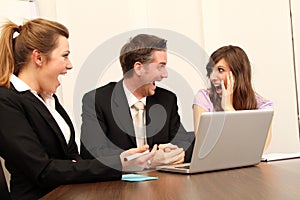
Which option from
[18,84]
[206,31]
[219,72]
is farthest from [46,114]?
[206,31]

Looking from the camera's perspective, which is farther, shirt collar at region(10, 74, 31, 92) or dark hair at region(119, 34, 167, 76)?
dark hair at region(119, 34, 167, 76)

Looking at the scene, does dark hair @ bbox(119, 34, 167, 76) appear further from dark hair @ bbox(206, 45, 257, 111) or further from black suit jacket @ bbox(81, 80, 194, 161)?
dark hair @ bbox(206, 45, 257, 111)

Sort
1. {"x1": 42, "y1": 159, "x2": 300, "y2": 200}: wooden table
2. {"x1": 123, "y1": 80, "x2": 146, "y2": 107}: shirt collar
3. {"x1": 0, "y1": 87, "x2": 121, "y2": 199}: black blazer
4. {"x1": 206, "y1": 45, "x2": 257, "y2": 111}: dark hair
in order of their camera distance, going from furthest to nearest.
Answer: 1. {"x1": 206, "y1": 45, "x2": 257, "y2": 111}: dark hair
2. {"x1": 123, "y1": 80, "x2": 146, "y2": 107}: shirt collar
3. {"x1": 0, "y1": 87, "x2": 121, "y2": 199}: black blazer
4. {"x1": 42, "y1": 159, "x2": 300, "y2": 200}: wooden table

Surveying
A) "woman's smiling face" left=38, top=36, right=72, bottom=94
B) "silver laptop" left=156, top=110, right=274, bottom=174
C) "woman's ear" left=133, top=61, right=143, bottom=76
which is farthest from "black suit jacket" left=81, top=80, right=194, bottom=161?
"silver laptop" left=156, top=110, right=274, bottom=174

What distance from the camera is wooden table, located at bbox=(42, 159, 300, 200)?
128 cm

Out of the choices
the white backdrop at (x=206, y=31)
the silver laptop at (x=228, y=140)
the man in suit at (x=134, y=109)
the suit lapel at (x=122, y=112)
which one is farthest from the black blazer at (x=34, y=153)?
the white backdrop at (x=206, y=31)

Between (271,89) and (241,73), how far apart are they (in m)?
0.60

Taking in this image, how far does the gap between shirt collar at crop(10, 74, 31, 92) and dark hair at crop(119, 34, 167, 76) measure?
83cm

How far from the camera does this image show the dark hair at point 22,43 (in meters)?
2.12

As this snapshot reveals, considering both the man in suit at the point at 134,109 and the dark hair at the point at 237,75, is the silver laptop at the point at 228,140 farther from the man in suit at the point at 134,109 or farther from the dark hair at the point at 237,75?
the dark hair at the point at 237,75

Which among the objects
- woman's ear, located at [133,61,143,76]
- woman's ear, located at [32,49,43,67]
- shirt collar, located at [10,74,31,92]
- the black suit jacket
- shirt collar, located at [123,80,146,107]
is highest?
woman's ear, located at [32,49,43,67]

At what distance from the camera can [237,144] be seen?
1943 millimetres

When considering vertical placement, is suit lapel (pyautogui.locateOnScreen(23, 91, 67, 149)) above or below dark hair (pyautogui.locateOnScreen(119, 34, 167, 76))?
below

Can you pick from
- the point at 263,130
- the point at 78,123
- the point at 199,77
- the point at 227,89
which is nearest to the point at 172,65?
the point at 199,77
